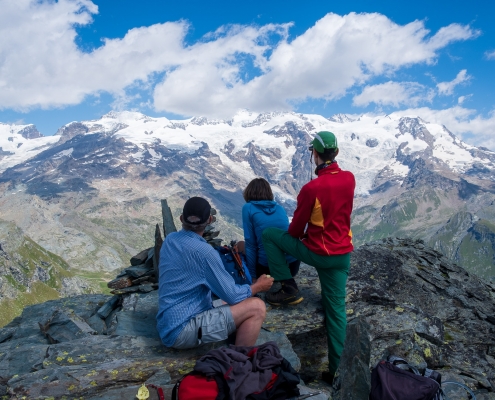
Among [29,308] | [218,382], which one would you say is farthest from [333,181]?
[29,308]

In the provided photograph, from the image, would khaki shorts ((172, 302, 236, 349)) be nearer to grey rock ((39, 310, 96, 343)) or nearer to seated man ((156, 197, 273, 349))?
seated man ((156, 197, 273, 349))

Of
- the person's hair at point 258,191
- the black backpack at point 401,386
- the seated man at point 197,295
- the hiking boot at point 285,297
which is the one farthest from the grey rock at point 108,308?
the black backpack at point 401,386

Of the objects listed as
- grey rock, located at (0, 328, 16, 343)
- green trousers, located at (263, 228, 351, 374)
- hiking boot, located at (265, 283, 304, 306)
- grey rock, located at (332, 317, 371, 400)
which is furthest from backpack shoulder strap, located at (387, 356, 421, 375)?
grey rock, located at (0, 328, 16, 343)

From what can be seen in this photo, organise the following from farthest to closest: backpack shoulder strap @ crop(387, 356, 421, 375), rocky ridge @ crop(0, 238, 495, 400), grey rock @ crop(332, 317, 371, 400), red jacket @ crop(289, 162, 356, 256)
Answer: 1. red jacket @ crop(289, 162, 356, 256)
2. rocky ridge @ crop(0, 238, 495, 400)
3. backpack shoulder strap @ crop(387, 356, 421, 375)
4. grey rock @ crop(332, 317, 371, 400)

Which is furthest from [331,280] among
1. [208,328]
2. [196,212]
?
[196,212]

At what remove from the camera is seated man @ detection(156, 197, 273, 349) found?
9180 millimetres

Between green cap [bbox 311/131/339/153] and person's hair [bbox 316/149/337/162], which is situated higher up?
green cap [bbox 311/131/339/153]

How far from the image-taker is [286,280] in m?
12.6

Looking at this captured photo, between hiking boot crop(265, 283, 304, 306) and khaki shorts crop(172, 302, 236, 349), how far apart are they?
3648mm

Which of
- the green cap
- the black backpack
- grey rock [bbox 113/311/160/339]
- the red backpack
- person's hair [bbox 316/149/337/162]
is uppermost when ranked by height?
the green cap

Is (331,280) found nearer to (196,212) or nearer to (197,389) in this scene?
(196,212)

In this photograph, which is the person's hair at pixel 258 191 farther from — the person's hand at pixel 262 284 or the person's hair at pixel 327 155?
the person's hand at pixel 262 284

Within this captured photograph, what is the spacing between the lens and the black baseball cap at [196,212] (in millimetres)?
9281

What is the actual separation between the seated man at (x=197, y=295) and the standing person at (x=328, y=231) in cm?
248
